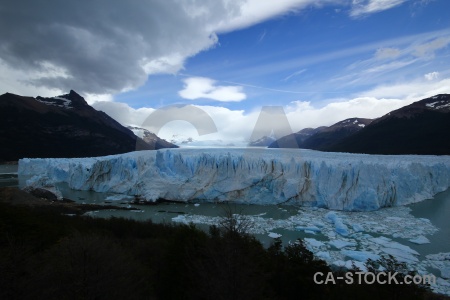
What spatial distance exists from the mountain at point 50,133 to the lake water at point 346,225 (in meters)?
44.6

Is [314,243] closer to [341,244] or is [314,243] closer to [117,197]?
[341,244]

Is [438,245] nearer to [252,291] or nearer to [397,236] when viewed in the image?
[397,236]

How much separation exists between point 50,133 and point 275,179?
193ft

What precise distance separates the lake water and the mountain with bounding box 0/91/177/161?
146 ft

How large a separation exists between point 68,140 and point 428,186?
6418 centimetres

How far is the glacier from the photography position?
15711 millimetres

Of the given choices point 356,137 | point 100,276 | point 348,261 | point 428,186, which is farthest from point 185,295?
point 356,137

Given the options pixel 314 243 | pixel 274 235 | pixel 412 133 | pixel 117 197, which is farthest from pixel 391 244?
pixel 412 133

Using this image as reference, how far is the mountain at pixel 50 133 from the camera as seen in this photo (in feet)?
175

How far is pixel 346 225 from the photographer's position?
39.4ft

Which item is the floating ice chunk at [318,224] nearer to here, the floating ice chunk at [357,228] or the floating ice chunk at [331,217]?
the floating ice chunk at [331,217]

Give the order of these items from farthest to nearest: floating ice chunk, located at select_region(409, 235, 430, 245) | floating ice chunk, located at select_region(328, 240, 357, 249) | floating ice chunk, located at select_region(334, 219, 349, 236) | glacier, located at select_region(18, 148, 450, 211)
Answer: glacier, located at select_region(18, 148, 450, 211) → floating ice chunk, located at select_region(334, 219, 349, 236) → floating ice chunk, located at select_region(409, 235, 430, 245) → floating ice chunk, located at select_region(328, 240, 357, 249)

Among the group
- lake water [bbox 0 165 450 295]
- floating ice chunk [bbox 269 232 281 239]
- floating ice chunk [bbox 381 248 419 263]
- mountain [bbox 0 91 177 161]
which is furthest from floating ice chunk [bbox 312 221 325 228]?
mountain [bbox 0 91 177 161]

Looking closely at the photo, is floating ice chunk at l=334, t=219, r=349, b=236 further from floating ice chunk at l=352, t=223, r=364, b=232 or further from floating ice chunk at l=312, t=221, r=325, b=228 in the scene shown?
floating ice chunk at l=312, t=221, r=325, b=228
